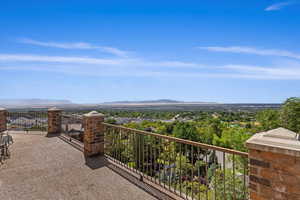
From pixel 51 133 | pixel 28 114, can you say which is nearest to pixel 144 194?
pixel 51 133

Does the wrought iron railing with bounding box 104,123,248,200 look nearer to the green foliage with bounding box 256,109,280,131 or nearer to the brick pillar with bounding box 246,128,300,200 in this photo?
the brick pillar with bounding box 246,128,300,200

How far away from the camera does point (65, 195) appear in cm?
349

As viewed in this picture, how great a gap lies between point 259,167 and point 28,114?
1110 cm

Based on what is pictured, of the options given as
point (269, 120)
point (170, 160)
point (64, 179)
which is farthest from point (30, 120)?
point (269, 120)

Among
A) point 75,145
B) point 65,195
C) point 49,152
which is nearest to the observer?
point 65,195

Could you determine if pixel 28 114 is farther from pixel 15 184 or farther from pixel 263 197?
pixel 263 197

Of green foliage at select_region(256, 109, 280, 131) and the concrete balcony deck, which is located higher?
the concrete balcony deck

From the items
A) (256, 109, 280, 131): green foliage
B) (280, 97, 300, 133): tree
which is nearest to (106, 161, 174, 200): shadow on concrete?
(280, 97, 300, 133): tree

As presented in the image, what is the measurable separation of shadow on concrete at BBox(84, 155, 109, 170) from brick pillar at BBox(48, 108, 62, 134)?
3988 millimetres

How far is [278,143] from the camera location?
1989 millimetres

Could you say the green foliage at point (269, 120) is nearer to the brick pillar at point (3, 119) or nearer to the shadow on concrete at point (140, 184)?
the shadow on concrete at point (140, 184)

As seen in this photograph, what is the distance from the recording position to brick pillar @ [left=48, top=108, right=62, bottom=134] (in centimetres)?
862

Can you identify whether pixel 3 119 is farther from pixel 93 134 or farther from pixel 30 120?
pixel 93 134

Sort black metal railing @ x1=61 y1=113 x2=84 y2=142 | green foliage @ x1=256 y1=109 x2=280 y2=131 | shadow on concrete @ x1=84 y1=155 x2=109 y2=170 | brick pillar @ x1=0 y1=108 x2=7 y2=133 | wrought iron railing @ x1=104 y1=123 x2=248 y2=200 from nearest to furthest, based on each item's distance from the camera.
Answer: wrought iron railing @ x1=104 y1=123 x2=248 y2=200, shadow on concrete @ x1=84 y1=155 x2=109 y2=170, black metal railing @ x1=61 y1=113 x2=84 y2=142, brick pillar @ x1=0 y1=108 x2=7 y2=133, green foliage @ x1=256 y1=109 x2=280 y2=131
